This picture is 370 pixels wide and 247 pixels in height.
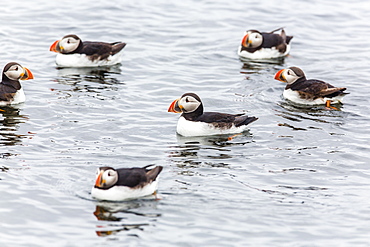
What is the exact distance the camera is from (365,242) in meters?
8.67

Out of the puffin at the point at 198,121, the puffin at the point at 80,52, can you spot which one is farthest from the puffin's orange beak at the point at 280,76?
the puffin at the point at 80,52

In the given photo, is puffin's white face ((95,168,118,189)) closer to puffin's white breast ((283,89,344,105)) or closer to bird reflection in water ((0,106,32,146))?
bird reflection in water ((0,106,32,146))

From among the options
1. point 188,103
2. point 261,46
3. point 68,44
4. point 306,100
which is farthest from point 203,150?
point 261,46

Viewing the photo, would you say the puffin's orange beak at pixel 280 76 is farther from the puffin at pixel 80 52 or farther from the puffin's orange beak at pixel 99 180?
the puffin's orange beak at pixel 99 180

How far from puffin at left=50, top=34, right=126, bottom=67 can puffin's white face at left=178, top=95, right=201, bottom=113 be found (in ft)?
15.9

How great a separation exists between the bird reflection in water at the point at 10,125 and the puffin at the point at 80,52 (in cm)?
309

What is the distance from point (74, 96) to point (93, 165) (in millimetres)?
4050

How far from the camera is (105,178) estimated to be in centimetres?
930

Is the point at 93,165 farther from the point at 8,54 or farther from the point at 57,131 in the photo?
the point at 8,54

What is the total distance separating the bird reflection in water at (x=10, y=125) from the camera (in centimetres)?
1203

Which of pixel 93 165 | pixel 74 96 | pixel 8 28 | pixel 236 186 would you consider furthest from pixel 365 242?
pixel 8 28

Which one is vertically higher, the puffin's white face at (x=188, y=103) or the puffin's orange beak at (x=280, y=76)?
the puffin's orange beak at (x=280, y=76)

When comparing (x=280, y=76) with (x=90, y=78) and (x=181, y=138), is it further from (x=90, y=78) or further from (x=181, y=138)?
(x=90, y=78)

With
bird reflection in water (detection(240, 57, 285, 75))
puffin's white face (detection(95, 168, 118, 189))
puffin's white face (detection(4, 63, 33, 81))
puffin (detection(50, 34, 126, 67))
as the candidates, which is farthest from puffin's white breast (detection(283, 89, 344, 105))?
puffin's white face (detection(95, 168, 118, 189))
